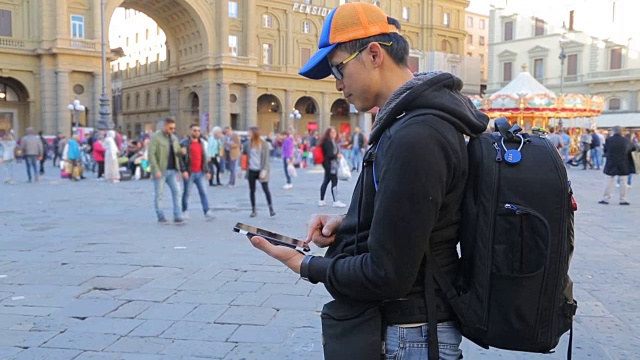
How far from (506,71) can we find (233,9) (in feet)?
87.1

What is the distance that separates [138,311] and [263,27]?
46197 mm

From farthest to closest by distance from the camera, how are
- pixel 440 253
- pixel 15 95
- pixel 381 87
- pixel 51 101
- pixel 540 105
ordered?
pixel 15 95
pixel 51 101
pixel 540 105
pixel 381 87
pixel 440 253

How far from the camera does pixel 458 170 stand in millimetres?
1528

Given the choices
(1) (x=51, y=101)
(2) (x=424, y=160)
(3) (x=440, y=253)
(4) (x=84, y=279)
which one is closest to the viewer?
(2) (x=424, y=160)

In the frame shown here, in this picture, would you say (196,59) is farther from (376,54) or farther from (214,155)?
(376,54)

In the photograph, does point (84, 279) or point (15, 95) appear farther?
point (15, 95)

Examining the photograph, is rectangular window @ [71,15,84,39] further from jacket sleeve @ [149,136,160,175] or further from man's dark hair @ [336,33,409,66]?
man's dark hair @ [336,33,409,66]

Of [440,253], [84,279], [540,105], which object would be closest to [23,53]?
[540,105]

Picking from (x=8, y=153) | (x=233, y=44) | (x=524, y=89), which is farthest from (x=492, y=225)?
(x=233, y=44)

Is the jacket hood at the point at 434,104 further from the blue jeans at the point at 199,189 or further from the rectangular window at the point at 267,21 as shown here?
the rectangular window at the point at 267,21

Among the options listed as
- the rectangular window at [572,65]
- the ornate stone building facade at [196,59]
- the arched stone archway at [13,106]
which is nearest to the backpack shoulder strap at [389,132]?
the ornate stone building facade at [196,59]

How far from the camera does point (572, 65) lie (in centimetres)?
4994

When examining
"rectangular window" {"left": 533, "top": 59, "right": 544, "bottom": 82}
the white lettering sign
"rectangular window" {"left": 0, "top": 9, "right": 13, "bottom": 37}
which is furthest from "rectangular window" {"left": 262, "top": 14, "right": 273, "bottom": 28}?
"rectangular window" {"left": 533, "top": 59, "right": 544, "bottom": 82}

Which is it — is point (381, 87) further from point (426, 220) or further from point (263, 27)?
point (263, 27)
